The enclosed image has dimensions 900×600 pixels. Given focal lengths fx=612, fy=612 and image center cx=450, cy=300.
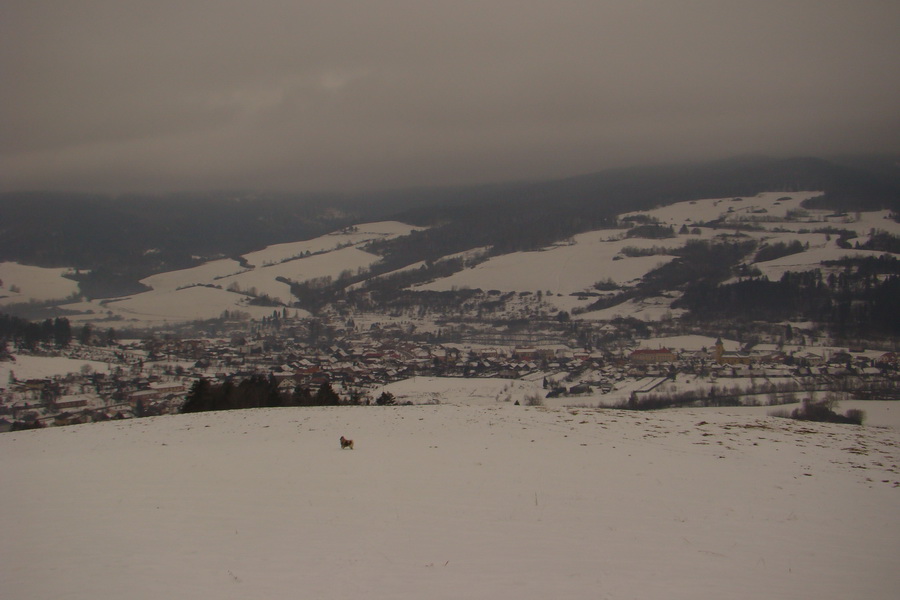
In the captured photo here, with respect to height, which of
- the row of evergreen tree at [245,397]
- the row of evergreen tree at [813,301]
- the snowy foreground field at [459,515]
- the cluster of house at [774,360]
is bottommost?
the cluster of house at [774,360]

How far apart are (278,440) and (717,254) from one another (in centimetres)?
13995

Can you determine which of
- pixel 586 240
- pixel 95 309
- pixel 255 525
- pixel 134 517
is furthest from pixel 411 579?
pixel 586 240

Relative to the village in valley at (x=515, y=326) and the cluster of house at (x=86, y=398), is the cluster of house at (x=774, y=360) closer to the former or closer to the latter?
the village in valley at (x=515, y=326)

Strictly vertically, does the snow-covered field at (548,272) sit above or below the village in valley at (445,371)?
above

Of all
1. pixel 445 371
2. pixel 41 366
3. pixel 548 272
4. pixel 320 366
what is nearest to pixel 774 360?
pixel 445 371

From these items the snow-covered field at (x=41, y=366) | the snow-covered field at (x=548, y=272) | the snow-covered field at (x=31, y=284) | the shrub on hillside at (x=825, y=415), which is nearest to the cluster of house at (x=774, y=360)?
the shrub on hillside at (x=825, y=415)

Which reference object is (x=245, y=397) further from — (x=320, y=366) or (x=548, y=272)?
(x=548, y=272)

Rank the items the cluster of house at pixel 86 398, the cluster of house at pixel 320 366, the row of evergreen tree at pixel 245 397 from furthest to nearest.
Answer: the cluster of house at pixel 320 366 → the cluster of house at pixel 86 398 → the row of evergreen tree at pixel 245 397

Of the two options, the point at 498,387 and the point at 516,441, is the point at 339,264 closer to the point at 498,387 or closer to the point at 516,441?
the point at 498,387

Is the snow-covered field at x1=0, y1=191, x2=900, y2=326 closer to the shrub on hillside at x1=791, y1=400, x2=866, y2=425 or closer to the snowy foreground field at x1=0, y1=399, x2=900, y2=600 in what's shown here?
the shrub on hillside at x1=791, y1=400, x2=866, y2=425

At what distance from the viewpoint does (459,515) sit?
1154 centimetres

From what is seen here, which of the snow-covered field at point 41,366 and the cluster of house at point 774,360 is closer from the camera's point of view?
the snow-covered field at point 41,366

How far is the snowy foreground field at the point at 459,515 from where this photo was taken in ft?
28.1

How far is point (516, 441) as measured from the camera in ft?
60.1
